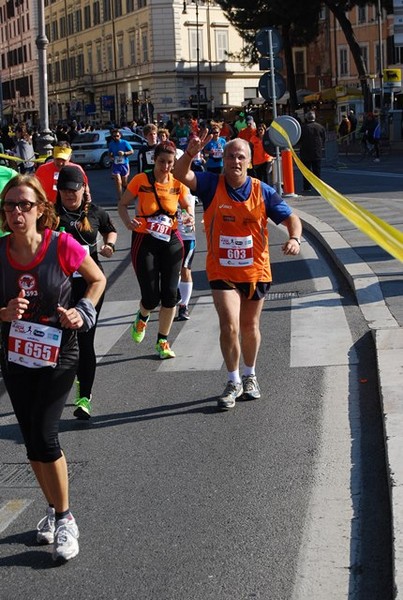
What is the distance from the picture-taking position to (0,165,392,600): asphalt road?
4523 millimetres

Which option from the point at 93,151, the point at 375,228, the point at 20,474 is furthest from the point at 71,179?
the point at 93,151

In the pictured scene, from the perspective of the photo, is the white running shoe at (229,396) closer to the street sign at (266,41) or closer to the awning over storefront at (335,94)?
the street sign at (266,41)

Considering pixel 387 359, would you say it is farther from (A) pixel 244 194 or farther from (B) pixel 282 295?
(B) pixel 282 295

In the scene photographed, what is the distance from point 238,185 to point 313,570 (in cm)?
327

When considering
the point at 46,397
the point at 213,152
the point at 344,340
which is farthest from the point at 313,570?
the point at 213,152

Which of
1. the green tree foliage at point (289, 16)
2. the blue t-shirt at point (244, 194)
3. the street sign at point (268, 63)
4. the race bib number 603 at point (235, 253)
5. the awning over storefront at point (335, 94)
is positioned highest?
the green tree foliage at point (289, 16)

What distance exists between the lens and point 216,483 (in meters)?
5.73

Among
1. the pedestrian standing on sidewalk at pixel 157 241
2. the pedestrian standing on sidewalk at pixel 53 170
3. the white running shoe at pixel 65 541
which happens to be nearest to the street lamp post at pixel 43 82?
the pedestrian standing on sidewalk at pixel 53 170

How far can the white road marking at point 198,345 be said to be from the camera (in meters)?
8.72

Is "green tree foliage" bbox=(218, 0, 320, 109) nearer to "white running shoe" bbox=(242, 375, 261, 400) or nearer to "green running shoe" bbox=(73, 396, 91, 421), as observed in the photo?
"white running shoe" bbox=(242, 375, 261, 400)

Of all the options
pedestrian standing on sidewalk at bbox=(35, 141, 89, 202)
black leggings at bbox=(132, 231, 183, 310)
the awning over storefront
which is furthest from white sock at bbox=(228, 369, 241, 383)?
the awning over storefront

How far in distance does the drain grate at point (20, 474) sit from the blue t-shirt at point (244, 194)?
6.77 ft

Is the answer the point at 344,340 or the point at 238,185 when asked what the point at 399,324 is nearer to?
the point at 344,340

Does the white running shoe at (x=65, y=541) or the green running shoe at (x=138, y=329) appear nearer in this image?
the white running shoe at (x=65, y=541)
